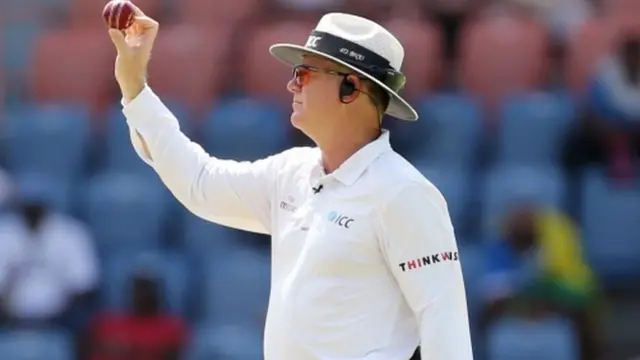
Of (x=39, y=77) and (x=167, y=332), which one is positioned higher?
(x=39, y=77)

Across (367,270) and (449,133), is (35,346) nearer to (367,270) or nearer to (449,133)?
(449,133)

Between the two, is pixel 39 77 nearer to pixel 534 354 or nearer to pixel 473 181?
pixel 473 181

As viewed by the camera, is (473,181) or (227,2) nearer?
(473,181)

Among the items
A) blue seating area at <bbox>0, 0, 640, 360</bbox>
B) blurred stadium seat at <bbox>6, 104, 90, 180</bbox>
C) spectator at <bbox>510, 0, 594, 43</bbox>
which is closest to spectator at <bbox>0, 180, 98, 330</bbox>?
blue seating area at <bbox>0, 0, 640, 360</bbox>

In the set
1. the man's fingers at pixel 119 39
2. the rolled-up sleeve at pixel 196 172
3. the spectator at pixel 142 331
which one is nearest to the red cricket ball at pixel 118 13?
the man's fingers at pixel 119 39

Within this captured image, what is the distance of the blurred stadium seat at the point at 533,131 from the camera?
312 inches

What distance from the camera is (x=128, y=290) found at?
745 cm

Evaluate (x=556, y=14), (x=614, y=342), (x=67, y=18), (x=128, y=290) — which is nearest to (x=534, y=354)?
(x=614, y=342)

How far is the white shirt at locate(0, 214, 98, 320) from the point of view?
24.8 ft

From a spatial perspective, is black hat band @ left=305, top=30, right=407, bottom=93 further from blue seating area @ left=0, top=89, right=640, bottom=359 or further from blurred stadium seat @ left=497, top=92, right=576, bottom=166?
blurred stadium seat @ left=497, top=92, right=576, bottom=166

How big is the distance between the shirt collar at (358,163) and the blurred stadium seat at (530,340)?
3.64 m

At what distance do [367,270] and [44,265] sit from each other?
4.70 metres

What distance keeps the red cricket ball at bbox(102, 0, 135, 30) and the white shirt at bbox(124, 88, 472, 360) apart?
0.52 m

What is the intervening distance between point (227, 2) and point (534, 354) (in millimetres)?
3357
